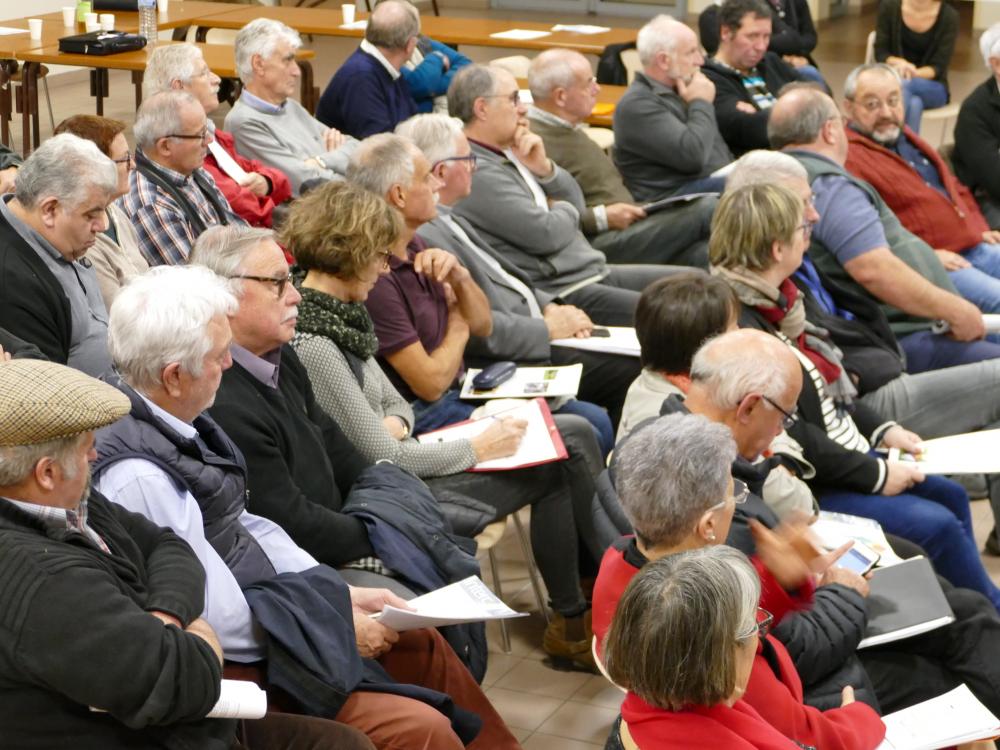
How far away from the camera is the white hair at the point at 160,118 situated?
416 centimetres

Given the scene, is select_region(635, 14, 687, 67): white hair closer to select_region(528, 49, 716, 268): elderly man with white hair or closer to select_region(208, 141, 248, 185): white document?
select_region(528, 49, 716, 268): elderly man with white hair

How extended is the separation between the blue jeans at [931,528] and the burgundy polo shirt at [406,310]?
44.9 inches

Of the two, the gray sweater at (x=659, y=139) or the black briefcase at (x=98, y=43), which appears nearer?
the gray sweater at (x=659, y=139)

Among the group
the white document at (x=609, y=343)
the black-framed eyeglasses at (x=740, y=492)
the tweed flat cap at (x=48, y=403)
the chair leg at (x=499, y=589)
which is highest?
the tweed flat cap at (x=48, y=403)

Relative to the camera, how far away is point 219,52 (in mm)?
7543

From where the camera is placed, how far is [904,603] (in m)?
2.83

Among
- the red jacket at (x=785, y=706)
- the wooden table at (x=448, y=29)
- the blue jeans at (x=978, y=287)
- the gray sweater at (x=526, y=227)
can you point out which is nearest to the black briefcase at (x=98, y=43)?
the wooden table at (x=448, y=29)

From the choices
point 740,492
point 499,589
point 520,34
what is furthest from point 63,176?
point 520,34

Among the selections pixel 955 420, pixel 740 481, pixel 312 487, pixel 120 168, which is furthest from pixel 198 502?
pixel 955 420

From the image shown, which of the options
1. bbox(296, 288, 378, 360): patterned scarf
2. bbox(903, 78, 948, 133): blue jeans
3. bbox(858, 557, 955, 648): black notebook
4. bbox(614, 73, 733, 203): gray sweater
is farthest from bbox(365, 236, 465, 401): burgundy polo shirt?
bbox(903, 78, 948, 133): blue jeans

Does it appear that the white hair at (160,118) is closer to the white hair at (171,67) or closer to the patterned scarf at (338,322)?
the white hair at (171,67)

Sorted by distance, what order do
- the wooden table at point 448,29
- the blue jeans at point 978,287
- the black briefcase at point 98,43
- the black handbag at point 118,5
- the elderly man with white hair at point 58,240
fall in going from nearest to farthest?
the elderly man with white hair at point 58,240
the blue jeans at point 978,287
the black briefcase at point 98,43
the wooden table at point 448,29
the black handbag at point 118,5

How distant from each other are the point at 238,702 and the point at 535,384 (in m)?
1.92

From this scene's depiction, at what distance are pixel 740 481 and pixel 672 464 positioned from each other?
0.34 m
